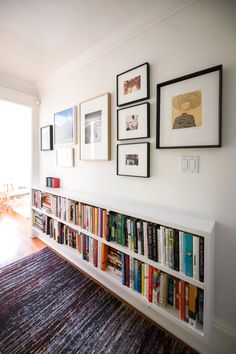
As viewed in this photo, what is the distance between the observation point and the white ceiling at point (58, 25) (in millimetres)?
1274

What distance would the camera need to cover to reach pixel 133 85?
1466 millimetres

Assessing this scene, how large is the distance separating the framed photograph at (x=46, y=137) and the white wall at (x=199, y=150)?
121cm

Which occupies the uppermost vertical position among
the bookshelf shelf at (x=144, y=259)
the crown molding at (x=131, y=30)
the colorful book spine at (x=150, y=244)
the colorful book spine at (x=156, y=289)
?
the crown molding at (x=131, y=30)

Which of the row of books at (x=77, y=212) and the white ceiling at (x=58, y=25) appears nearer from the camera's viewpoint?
the white ceiling at (x=58, y=25)

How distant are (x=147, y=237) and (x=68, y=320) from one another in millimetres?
943

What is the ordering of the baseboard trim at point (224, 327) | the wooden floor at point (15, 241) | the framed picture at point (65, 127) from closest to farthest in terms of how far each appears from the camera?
the baseboard trim at point (224, 327), the framed picture at point (65, 127), the wooden floor at point (15, 241)

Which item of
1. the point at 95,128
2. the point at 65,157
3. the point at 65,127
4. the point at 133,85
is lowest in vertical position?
the point at 65,157

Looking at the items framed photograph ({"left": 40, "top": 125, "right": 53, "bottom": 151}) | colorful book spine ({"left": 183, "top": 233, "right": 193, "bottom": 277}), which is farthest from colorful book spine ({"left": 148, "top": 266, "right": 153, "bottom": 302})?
framed photograph ({"left": 40, "top": 125, "right": 53, "bottom": 151})

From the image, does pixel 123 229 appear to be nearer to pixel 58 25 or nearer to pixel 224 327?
pixel 224 327

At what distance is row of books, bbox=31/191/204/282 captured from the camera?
1026 mm

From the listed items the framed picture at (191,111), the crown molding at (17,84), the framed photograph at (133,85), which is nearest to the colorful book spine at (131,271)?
the framed picture at (191,111)

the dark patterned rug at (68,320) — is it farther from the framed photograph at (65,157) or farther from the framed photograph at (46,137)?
the framed photograph at (46,137)

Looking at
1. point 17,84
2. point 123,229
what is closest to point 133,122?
point 123,229

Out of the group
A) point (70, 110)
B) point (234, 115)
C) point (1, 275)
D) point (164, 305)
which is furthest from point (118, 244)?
point (70, 110)
